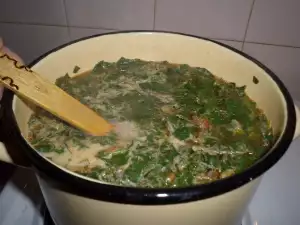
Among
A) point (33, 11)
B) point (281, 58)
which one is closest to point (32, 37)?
point (33, 11)

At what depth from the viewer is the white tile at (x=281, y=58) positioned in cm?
124

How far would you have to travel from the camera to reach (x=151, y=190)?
52cm

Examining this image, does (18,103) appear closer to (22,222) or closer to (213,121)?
(22,222)

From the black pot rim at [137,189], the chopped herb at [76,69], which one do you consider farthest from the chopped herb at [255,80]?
the chopped herb at [76,69]

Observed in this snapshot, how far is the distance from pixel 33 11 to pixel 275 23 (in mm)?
879

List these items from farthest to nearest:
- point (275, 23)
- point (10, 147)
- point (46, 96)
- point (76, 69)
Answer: point (275, 23) < point (76, 69) < point (46, 96) < point (10, 147)

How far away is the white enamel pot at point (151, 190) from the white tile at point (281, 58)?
34 cm

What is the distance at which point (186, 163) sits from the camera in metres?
0.72

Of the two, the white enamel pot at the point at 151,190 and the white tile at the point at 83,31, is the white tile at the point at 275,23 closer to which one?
the white enamel pot at the point at 151,190

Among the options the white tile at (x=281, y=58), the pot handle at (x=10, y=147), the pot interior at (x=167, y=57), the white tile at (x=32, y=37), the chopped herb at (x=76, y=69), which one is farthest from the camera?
the white tile at (x=32, y=37)

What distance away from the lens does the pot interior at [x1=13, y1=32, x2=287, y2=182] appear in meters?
0.87

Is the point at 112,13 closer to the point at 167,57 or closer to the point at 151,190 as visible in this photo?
the point at 167,57

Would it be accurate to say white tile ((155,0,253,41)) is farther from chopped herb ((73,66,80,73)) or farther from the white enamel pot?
chopped herb ((73,66,80,73))

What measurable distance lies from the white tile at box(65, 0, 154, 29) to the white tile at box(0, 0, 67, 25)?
42 mm
